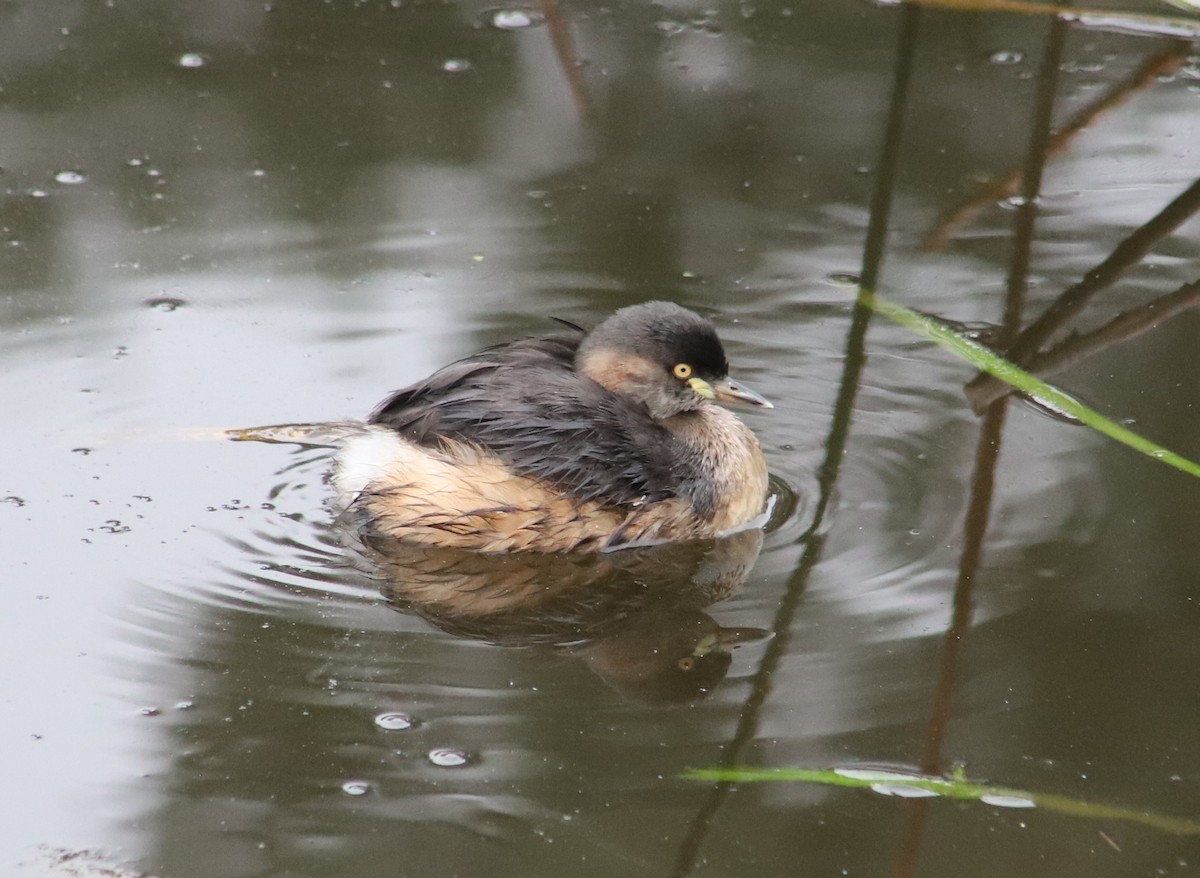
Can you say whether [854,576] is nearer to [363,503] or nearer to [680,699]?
[680,699]

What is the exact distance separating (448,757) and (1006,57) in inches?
218

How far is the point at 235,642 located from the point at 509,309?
85.6 inches

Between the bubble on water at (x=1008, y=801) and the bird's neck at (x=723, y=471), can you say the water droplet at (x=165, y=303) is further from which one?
the bubble on water at (x=1008, y=801)

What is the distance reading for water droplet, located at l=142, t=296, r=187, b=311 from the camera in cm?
596

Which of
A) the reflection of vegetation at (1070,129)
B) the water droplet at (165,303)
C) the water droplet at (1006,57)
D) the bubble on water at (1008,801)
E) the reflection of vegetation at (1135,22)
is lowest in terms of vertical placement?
the bubble on water at (1008,801)

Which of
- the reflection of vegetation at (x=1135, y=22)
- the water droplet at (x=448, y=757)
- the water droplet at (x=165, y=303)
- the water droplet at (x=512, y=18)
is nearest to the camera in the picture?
the water droplet at (x=448, y=757)

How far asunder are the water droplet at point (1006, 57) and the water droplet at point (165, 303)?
4.24m

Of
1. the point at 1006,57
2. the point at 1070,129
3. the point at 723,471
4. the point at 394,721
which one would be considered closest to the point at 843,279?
the point at 723,471

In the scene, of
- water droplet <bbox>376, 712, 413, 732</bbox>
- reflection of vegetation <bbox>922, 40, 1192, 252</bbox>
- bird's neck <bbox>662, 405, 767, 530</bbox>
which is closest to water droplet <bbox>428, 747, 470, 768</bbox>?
water droplet <bbox>376, 712, 413, 732</bbox>

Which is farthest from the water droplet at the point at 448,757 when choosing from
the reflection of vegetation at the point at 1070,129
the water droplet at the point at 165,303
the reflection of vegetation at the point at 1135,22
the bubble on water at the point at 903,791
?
the reflection of vegetation at the point at 1135,22

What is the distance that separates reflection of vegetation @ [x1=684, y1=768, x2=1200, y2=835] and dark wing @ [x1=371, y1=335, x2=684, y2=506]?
141cm

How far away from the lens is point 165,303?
5996mm

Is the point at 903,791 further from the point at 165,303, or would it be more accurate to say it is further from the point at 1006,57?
the point at 1006,57

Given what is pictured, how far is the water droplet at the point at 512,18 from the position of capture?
26.9 ft
